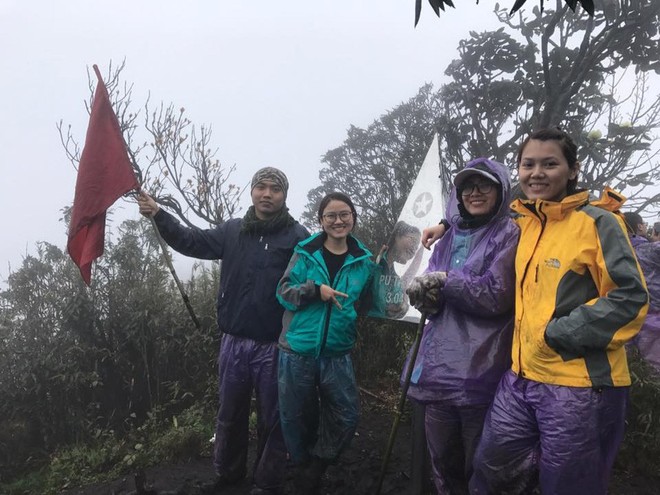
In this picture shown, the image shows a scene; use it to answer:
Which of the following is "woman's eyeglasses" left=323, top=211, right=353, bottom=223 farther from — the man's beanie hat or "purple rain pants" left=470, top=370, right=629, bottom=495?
"purple rain pants" left=470, top=370, right=629, bottom=495

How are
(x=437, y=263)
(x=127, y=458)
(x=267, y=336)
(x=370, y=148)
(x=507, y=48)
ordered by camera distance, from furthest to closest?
(x=370, y=148) < (x=507, y=48) < (x=127, y=458) < (x=267, y=336) < (x=437, y=263)

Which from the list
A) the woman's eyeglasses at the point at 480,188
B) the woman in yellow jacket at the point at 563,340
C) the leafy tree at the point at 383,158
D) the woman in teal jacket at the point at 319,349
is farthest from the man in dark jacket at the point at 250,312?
the leafy tree at the point at 383,158


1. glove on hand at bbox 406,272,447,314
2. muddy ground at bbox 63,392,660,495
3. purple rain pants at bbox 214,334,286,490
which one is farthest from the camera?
muddy ground at bbox 63,392,660,495

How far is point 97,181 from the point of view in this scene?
133 inches

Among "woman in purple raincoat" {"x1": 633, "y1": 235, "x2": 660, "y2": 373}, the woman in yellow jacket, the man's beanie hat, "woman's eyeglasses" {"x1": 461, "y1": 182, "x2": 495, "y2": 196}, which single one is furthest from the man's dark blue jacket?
"woman in purple raincoat" {"x1": 633, "y1": 235, "x2": 660, "y2": 373}

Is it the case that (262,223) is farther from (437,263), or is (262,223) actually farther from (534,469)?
(534,469)

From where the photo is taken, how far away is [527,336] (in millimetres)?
1874

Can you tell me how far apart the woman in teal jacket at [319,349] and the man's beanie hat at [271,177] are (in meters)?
0.48

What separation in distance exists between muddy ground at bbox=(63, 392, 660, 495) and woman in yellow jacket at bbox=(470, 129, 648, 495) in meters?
1.55

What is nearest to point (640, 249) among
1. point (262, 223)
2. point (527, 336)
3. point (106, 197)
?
point (527, 336)

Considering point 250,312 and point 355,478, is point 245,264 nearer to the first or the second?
point 250,312

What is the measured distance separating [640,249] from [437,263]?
2004 millimetres

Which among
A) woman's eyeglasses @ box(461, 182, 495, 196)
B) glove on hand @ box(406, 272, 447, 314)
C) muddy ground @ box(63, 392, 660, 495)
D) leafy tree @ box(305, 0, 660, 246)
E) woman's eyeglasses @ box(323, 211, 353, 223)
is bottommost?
muddy ground @ box(63, 392, 660, 495)

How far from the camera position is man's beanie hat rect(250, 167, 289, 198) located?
10.8 ft
